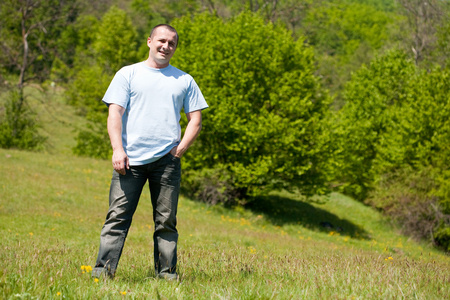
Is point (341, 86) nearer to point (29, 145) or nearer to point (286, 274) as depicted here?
point (29, 145)

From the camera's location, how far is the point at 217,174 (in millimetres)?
18750

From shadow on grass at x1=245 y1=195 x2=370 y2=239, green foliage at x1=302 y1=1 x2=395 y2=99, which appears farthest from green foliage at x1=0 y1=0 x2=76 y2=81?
green foliage at x1=302 y1=1 x2=395 y2=99

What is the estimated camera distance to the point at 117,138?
3.65m

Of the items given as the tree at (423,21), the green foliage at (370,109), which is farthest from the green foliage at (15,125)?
the tree at (423,21)

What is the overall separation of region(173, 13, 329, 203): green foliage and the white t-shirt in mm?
13821

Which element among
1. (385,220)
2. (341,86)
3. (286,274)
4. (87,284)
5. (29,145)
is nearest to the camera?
(87,284)

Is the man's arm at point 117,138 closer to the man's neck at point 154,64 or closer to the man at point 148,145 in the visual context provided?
the man at point 148,145

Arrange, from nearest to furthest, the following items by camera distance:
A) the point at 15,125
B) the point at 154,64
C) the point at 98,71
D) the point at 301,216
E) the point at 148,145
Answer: the point at 148,145 < the point at 154,64 < the point at 301,216 < the point at 15,125 < the point at 98,71

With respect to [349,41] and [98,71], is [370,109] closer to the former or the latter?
[98,71]

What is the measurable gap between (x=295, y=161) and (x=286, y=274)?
51.6 feet

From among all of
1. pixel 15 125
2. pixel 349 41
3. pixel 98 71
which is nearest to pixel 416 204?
pixel 15 125

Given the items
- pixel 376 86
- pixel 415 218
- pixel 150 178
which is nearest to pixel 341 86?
pixel 376 86

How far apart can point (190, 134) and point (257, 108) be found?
15351 millimetres

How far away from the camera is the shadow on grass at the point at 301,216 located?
66.5 ft
